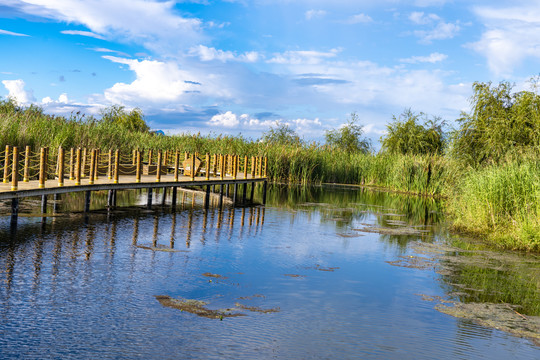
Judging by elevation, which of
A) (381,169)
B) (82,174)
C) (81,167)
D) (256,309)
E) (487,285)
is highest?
(381,169)

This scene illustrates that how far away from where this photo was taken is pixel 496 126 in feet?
66.9

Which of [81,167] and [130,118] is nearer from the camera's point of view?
[81,167]

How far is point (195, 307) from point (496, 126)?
52.9ft

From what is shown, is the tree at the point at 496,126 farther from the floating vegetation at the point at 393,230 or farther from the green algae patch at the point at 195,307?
the green algae patch at the point at 195,307

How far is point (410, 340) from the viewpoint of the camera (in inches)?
279

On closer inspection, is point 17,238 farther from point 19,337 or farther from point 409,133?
point 409,133

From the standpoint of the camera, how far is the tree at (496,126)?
791 inches

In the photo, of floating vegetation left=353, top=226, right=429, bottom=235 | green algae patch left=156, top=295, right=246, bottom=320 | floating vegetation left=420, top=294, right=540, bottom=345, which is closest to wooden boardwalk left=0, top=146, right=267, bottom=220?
green algae patch left=156, top=295, right=246, bottom=320

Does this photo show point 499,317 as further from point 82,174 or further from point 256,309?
point 82,174

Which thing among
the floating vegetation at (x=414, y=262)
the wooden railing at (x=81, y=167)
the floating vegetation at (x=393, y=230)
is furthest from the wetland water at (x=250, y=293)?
the wooden railing at (x=81, y=167)

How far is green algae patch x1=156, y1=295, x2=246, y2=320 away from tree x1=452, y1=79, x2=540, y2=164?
47.5 ft

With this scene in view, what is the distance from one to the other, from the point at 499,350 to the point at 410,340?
1096 mm

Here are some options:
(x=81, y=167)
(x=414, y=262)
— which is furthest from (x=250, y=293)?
(x=81, y=167)

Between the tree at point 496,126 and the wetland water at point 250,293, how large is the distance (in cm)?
613
